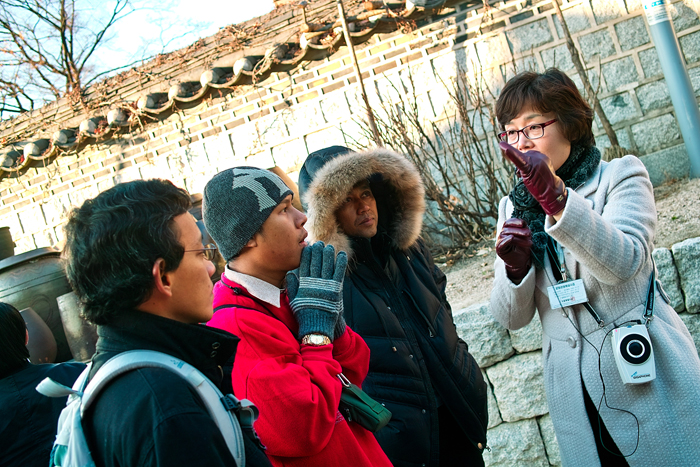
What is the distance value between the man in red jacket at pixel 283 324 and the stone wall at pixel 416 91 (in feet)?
13.6

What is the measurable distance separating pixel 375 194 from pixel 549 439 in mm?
1947

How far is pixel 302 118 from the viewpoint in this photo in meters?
7.02

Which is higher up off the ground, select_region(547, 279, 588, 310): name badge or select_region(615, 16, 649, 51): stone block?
select_region(615, 16, 649, 51): stone block

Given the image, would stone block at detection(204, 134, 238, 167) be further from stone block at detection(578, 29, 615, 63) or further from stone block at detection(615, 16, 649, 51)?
stone block at detection(615, 16, 649, 51)

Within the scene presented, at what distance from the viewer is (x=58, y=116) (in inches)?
371

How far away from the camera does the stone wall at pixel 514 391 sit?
3311mm

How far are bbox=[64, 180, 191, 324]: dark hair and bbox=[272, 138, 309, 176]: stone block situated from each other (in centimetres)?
589

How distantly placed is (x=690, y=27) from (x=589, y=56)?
→ 99 cm

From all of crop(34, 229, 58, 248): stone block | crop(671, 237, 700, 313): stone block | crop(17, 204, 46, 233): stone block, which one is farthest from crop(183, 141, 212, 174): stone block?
crop(671, 237, 700, 313): stone block

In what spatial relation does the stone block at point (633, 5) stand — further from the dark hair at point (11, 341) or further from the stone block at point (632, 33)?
the dark hair at point (11, 341)

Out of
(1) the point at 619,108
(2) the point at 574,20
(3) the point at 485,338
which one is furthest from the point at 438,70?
(3) the point at 485,338

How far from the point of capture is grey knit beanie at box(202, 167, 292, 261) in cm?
169

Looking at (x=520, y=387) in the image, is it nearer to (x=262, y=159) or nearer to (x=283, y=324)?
(x=283, y=324)

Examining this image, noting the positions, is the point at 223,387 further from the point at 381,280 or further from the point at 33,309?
the point at 33,309
